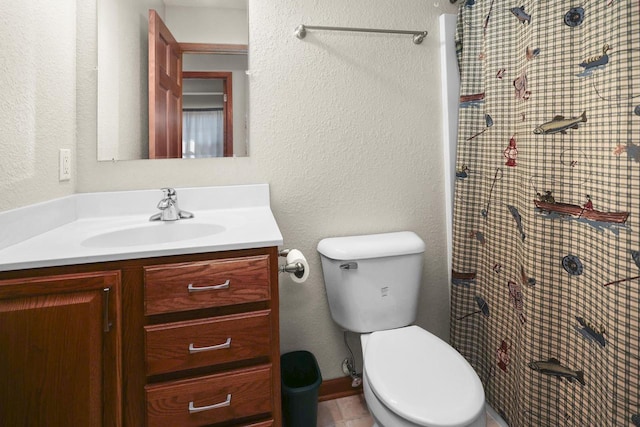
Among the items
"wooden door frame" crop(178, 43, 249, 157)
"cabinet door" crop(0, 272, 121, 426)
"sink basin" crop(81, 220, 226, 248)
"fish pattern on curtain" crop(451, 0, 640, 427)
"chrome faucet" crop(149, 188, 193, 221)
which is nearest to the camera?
"cabinet door" crop(0, 272, 121, 426)

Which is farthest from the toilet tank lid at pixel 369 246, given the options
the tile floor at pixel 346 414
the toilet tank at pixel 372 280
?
the tile floor at pixel 346 414

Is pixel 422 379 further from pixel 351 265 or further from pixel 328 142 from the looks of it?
pixel 328 142

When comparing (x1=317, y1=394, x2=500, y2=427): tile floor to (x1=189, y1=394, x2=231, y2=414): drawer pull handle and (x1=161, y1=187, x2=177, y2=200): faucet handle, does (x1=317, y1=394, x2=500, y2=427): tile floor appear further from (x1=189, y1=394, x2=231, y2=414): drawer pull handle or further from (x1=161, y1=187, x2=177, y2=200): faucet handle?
(x1=161, y1=187, x2=177, y2=200): faucet handle

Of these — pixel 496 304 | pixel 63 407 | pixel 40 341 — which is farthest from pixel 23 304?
pixel 496 304

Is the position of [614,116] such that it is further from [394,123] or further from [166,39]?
[166,39]

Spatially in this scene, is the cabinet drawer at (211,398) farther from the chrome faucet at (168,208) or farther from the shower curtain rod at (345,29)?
the shower curtain rod at (345,29)

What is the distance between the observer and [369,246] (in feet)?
4.58

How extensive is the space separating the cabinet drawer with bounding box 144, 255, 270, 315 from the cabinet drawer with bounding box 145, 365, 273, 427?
21cm

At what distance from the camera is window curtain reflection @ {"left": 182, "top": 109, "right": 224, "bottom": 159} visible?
4.71ft

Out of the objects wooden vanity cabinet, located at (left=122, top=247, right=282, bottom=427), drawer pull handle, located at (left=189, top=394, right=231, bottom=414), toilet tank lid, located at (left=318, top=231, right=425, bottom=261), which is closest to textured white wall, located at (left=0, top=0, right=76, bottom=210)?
wooden vanity cabinet, located at (left=122, top=247, right=282, bottom=427)

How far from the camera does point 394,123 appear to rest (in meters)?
1.61

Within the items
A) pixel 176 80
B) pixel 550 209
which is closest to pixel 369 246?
pixel 550 209

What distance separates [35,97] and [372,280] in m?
1.35

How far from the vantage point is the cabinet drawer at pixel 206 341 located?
0.92 meters
